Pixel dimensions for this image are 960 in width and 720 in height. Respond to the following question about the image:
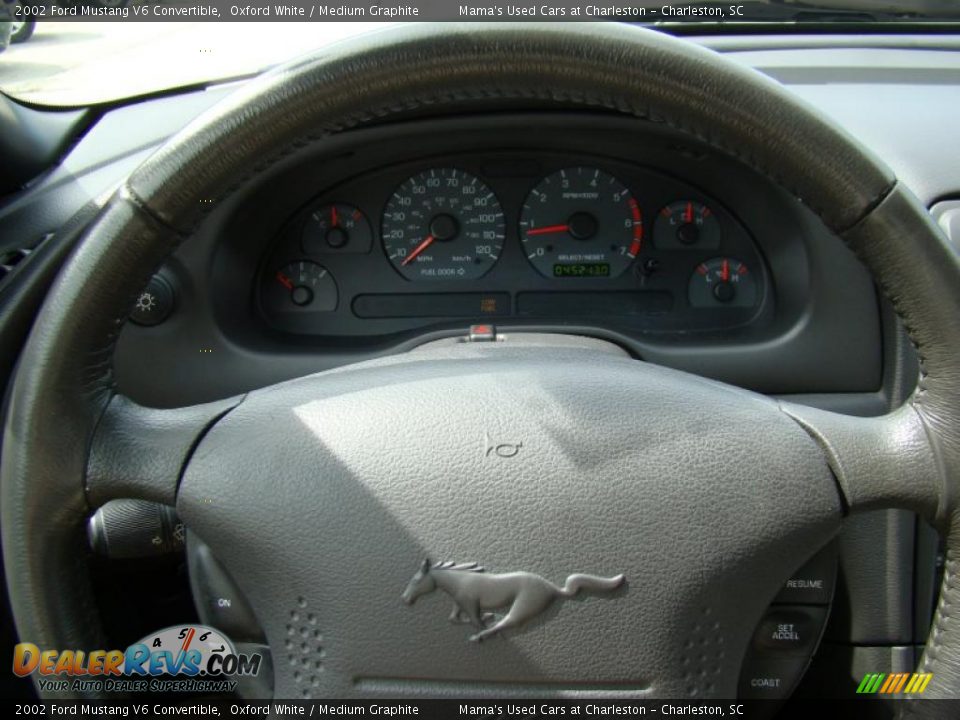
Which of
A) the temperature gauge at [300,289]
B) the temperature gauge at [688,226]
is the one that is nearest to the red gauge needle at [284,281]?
the temperature gauge at [300,289]

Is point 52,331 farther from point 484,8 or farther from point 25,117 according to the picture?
point 25,117

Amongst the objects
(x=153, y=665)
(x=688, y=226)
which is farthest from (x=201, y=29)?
(x=153, y=665)

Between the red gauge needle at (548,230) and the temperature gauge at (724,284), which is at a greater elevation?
the red gauge needle at (548,230)

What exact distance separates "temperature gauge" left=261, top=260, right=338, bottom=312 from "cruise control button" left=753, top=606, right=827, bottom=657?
4.18ft

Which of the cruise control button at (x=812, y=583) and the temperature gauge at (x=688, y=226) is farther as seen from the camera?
the temperature gauge at (x=688, y=226)

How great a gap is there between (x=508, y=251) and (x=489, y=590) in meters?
1.29

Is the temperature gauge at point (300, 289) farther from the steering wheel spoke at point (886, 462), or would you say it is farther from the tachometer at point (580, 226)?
the steering wheel spoke at point (886, 462)

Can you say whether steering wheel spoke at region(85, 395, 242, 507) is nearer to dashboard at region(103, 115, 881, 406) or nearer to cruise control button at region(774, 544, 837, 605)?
dashboard at region(103, 115, 881, 406)

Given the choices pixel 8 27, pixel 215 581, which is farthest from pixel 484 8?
pixel 8 27

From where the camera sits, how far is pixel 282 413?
130 centimetres

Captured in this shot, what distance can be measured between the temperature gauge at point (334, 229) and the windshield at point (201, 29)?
1.15ft

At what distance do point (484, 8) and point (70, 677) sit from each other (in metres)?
1.05

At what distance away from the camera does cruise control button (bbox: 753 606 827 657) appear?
1.41 meters

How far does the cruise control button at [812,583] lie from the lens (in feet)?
4.75
